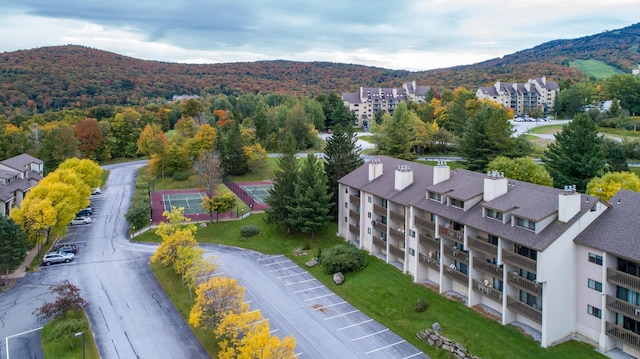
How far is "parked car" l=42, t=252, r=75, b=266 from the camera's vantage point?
50.1 meters

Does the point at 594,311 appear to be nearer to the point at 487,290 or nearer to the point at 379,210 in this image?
the point at 487,290

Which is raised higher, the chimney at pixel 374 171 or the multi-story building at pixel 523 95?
the multi-story building at pixel 523 95

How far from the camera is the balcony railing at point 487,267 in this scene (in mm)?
35656

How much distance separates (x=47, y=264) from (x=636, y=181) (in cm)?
6191

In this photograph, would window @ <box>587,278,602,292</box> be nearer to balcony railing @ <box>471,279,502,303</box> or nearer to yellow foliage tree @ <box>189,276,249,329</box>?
balcony railing @ <box>471,279,502,303</box>

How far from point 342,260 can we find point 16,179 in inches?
2011

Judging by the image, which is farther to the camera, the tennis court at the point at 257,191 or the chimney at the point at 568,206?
the tennis court at the point at 257,191

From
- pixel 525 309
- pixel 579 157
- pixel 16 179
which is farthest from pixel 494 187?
pixel 16 179

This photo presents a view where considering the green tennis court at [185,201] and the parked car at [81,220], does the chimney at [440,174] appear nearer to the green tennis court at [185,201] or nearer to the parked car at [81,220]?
the green tennis court at [185,201]

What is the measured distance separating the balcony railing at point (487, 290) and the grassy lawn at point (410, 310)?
167 centimetres

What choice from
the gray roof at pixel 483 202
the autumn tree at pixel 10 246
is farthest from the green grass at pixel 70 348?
the gray roof at pixel 483 202

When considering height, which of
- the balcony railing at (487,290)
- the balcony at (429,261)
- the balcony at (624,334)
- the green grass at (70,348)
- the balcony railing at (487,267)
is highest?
the balcony railing at (487,267)

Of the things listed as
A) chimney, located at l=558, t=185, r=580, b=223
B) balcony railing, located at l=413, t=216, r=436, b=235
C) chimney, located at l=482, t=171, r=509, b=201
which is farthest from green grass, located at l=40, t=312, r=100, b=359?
chimney, located at l=558, t=185, r=580, b=223

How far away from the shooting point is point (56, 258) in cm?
5038
